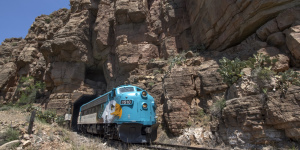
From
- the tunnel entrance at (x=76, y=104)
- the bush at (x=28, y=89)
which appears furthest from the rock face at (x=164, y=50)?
the bush at (x=28, y=89)

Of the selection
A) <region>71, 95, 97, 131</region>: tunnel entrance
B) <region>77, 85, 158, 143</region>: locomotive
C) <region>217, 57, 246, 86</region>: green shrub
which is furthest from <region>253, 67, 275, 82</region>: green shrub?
<region>71, 95, 97, 131</region>: tunnel entrance

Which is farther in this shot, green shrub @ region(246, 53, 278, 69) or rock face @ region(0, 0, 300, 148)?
rock face @ region(0, 0, 300, 148)

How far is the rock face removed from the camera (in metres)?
10.1

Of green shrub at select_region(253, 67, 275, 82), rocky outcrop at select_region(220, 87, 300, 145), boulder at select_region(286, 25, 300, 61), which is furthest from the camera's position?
boulder at select_region(286, 25, 300, 61)

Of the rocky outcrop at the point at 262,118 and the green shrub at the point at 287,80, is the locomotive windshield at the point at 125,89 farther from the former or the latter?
the green shrub at the point at 287,80

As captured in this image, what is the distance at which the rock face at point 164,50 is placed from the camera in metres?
10.1

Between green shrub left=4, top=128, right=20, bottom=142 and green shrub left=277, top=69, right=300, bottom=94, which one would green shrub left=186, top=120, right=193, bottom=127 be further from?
green shrub left=4, top=128, right=20, bottom=142

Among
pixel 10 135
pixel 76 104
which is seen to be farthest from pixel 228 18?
pixel 76 104

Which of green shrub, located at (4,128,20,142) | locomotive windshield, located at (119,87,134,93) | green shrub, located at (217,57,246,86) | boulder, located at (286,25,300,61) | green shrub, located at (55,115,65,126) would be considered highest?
boulder, located at (286,25,300,61)

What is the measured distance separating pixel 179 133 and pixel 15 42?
3793cm

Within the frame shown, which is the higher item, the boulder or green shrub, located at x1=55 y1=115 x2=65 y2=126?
the boulder

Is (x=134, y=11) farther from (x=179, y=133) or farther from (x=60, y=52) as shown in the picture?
(x=179, y=133)

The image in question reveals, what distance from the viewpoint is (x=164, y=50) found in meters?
19.4

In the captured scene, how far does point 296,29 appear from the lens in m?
9.47
